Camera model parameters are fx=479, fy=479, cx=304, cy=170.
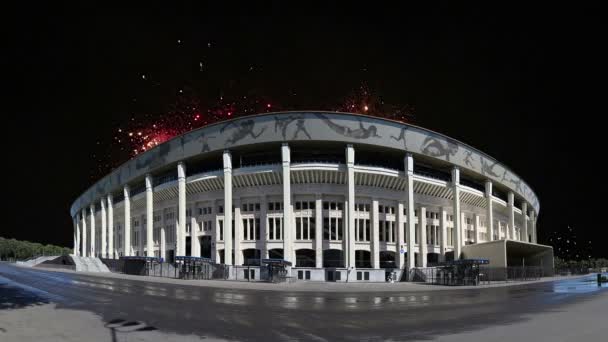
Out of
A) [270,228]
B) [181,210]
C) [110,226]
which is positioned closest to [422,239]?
[270,228]

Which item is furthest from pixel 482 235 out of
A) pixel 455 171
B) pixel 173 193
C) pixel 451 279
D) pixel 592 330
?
pixel 592 330

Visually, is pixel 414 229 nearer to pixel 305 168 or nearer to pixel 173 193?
pixel 305 168

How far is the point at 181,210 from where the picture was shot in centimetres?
6412

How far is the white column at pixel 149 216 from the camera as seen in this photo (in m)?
71.9

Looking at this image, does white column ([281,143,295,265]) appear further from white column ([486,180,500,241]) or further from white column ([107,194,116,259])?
white column ([107,194,116,259])

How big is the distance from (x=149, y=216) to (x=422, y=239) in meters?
40.1

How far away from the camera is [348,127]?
195 ft

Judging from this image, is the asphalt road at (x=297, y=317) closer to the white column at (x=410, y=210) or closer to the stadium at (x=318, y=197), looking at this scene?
the stadium at (x=318, y=197)

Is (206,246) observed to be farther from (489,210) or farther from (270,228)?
(489,210)

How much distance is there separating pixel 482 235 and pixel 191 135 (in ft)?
162

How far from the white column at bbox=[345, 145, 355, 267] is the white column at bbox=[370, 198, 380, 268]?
3.35 metres

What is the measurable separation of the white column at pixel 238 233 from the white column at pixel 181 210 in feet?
24.9

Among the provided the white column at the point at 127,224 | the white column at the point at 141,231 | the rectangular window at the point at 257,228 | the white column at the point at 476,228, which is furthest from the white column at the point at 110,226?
the white column at the point at 476,228

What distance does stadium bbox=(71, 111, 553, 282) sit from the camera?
193 ft
